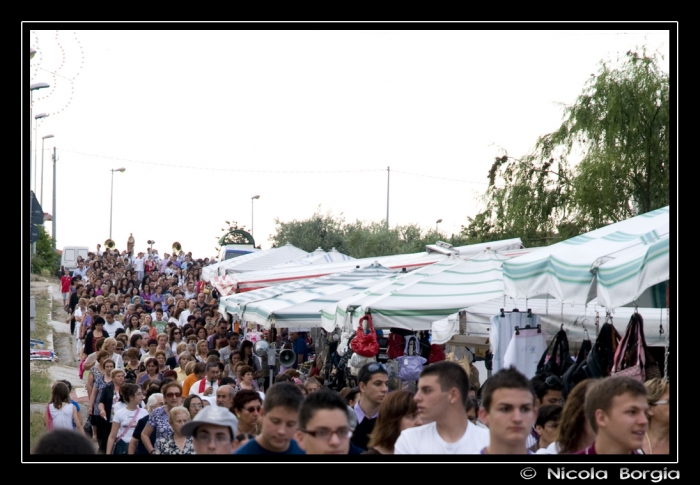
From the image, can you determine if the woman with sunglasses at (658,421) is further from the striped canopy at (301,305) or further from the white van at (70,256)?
the white van at (70,256)

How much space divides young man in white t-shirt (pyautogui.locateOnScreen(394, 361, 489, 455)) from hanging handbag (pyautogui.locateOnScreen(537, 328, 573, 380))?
3600mm

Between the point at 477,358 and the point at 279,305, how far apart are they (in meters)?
3.14

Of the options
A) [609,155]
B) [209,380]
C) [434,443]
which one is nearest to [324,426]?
[434,443]

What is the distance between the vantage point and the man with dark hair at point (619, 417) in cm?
523

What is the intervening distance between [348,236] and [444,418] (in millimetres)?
59674

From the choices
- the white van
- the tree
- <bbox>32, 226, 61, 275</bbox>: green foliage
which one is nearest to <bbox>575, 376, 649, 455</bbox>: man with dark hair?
the tree

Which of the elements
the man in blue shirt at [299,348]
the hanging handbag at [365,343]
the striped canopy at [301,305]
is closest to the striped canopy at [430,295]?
the hanging handbag at [365,343]

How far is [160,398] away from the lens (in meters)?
11.7

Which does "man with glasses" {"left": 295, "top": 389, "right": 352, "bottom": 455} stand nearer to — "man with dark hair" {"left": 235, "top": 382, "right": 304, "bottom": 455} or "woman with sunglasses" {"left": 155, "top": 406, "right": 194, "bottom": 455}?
"man with dark hair" {"left": 235, "top": 382, "right": 304, "bottom": 455}

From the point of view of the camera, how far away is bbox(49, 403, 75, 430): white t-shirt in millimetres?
11911

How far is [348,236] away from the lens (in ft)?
216
